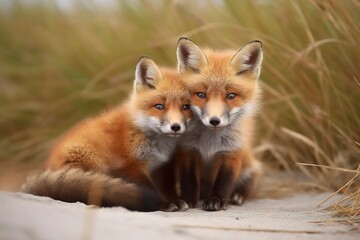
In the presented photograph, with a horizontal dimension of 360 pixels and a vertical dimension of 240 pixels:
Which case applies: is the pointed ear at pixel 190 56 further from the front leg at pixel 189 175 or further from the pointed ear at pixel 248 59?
the front leg at pixel 189 175

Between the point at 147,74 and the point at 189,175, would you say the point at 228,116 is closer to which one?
the point at 189,175

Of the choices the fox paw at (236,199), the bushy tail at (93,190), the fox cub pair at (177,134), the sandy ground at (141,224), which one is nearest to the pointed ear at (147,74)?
the fox cub pair at (177,134)

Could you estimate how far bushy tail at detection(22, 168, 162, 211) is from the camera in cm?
309

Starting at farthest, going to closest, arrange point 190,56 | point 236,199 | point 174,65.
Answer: point 174,65 < point 236,199 < point 190,56

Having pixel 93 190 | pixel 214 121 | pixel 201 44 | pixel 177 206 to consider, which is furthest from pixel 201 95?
pixel 201 44

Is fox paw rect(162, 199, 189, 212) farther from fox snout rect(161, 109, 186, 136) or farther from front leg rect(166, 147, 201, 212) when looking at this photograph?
fox snout rect(161, 109, 186, 136)

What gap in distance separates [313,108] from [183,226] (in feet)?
6.93

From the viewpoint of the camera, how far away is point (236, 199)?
4.02 meters

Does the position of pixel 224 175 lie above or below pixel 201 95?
below

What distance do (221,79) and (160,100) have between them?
0.39m

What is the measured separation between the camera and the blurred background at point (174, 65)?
13.9 feet

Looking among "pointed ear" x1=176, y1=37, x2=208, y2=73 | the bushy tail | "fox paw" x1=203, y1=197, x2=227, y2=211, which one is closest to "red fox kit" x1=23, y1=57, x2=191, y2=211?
the bushy tail

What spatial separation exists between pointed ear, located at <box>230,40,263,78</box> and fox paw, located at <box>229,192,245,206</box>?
0.89 m

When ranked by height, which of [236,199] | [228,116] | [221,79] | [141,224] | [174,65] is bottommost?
[141,224]
